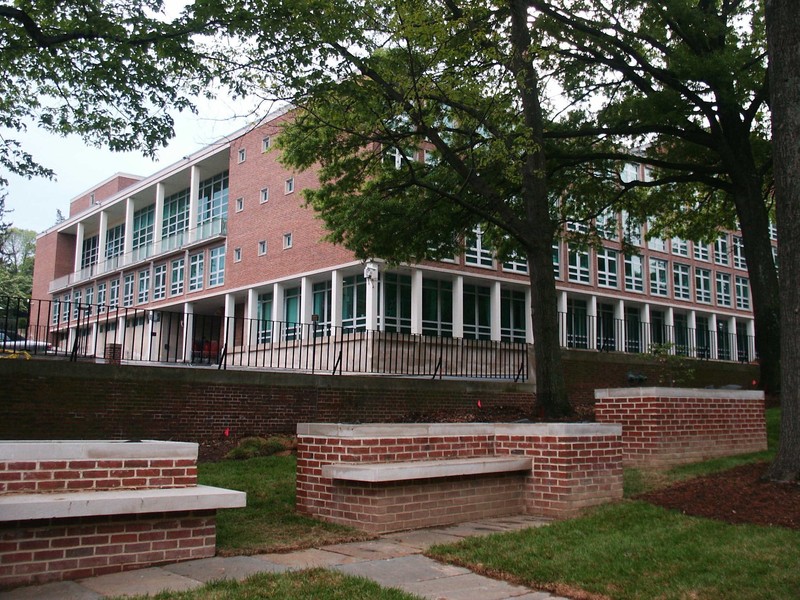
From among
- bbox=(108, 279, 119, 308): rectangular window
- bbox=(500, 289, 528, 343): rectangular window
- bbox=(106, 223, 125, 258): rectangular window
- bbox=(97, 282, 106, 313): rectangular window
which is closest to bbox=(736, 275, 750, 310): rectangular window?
bbox=(500, 289, 528, 343): rectangular window

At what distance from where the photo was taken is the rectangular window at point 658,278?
1773 inches

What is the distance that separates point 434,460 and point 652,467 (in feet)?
12.4

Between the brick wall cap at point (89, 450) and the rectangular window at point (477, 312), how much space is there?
2792 cm

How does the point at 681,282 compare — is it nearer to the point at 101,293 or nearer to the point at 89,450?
the point at 101,293

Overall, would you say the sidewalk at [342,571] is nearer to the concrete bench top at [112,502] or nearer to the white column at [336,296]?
the concrete bench top at [112,502]

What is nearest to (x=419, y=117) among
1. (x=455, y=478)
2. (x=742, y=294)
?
(x=455, y=478)

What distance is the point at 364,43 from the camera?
13.0 metres

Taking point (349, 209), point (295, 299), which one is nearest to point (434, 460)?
point (349, 209)

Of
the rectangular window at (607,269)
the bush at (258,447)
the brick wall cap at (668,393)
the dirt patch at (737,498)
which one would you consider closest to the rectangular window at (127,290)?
the rectangular window at (607,269)

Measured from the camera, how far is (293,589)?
16.9ft

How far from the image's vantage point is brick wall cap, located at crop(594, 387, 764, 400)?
10.9 m

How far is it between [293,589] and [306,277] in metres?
28.3

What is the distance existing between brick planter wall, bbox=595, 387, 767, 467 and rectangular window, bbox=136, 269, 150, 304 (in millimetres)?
39418

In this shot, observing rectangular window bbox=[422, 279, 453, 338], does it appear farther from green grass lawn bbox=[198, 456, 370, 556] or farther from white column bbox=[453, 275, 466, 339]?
A: green grass lawn bbox=[198, 456, 370, 556]
